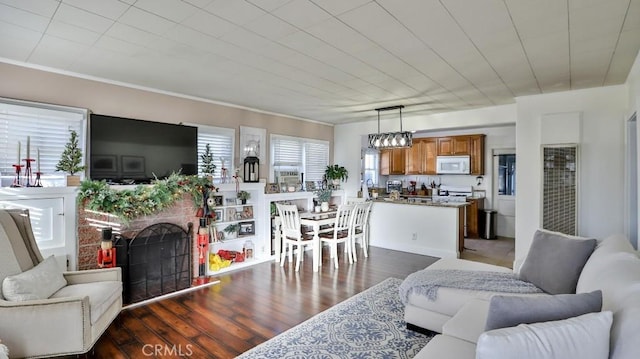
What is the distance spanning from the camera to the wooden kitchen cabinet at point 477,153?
746 cm

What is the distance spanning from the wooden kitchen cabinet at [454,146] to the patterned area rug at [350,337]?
5.31 m

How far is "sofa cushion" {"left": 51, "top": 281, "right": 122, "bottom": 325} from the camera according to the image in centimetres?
247

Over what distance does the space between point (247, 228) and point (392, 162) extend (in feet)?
15.9

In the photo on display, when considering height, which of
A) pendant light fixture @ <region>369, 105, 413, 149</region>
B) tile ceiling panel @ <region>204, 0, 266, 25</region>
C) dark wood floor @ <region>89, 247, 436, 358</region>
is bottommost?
dark wood floor @ <region>89, 247, 436, 358</region>

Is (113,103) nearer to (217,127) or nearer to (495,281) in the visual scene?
(217,127)

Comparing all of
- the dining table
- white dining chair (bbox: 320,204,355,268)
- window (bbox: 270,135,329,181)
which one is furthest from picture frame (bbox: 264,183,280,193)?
white dining chair (bbox: 320,204,355,268)

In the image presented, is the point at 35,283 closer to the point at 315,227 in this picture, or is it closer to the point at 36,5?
the point at 36,5

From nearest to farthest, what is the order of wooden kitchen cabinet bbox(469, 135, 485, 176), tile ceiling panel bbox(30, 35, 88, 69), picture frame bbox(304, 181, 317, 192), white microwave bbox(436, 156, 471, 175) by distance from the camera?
tile ceiling panel bbox(30, 35, 88, 69) → picture frame bbox(304, 181, 317, 192) → wooden kitchen cabinet bbox(469, 135, 485, 176) → white microwave bbox(436, 156, 471, 175)

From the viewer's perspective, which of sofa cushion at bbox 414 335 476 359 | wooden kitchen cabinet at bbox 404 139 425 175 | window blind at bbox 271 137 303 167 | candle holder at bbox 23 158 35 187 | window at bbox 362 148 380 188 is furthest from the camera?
window at bbox 362 148 380 188

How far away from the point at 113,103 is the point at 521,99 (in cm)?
Answer: 545

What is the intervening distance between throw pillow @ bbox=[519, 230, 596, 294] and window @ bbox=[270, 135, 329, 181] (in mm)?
4258

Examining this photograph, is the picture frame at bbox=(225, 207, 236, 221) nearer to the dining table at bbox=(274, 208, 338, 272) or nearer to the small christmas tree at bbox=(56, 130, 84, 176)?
the dining table at bbox=(274, 208, 338, 272)
